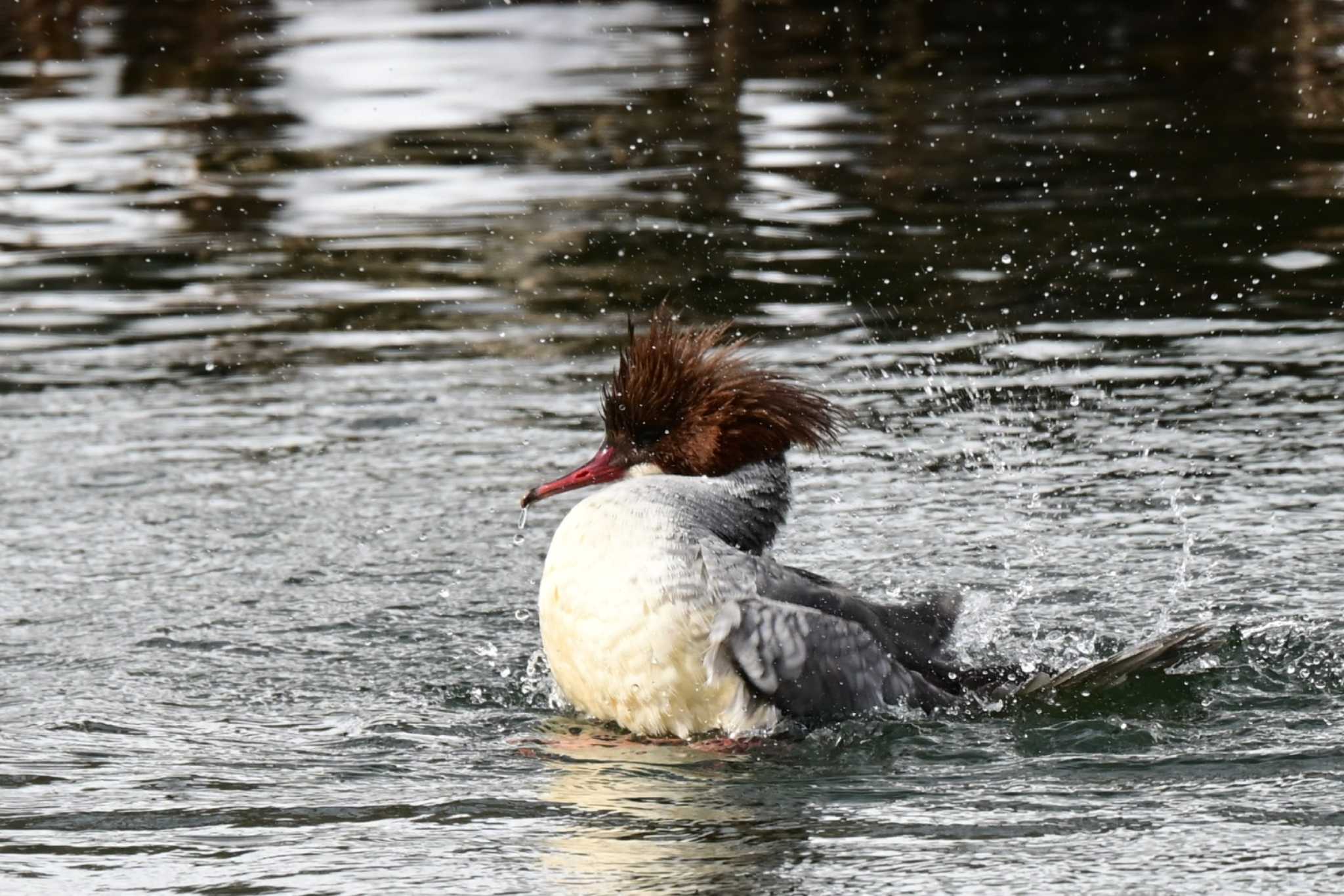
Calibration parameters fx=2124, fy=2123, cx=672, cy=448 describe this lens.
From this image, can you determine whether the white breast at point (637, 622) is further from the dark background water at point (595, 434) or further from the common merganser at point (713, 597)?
the dark background water at point (595, 434)

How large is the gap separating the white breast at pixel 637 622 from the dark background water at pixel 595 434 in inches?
5.6

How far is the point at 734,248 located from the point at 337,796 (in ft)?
20.9

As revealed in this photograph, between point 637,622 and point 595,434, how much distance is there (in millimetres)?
2985

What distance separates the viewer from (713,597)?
5.08 metres

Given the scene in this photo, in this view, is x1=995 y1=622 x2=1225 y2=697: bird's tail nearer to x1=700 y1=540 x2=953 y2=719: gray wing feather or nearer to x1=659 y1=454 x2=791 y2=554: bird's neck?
x1=700 y1=540 x2=953 y2=719: gray wing feather

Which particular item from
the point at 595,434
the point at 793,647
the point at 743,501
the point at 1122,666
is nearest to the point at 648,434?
the point at 743,501

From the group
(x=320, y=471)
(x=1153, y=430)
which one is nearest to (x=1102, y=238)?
(x=1153, y=430)

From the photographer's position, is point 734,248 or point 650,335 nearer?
point 650,335

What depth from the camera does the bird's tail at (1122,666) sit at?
537cm

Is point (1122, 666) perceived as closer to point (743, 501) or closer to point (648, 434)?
point (743, 501)

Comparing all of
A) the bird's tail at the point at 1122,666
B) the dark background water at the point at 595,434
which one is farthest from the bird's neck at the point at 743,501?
the bird's tail at the point at 1122,666

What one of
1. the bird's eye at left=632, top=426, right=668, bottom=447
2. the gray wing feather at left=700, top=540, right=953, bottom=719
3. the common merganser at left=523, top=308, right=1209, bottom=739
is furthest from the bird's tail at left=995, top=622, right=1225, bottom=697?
the bird's eye at left=632, top=426, right=668, bottom=447

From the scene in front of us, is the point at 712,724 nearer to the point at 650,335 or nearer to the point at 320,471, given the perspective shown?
the point at 650,335

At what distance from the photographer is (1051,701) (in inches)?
213
